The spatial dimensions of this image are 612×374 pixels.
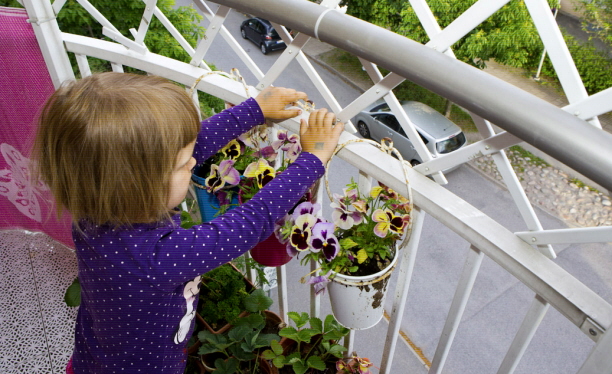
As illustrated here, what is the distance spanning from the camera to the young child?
0.77 meters

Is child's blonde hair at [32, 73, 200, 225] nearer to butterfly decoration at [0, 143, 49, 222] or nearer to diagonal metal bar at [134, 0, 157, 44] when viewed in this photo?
diagonal metal bar at [134, 0, 157, 44]

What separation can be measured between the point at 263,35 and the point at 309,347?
9050 mm

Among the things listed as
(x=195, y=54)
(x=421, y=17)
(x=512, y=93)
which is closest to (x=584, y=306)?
(x=512, y=93)

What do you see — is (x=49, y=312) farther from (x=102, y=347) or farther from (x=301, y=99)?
(x=301, y=99)

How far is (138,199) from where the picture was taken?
821 mm

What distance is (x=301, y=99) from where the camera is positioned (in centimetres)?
111

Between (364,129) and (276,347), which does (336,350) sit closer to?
(276,347)

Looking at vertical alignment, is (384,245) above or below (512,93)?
below

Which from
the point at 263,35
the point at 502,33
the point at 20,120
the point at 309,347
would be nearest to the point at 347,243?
the point at 309,347

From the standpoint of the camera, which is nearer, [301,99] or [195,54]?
[301,99]

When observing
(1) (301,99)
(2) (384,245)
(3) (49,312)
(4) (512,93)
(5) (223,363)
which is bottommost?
(3) (49,312)

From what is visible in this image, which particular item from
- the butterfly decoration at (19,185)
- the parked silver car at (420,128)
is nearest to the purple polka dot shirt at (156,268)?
the butterfly decoration at (19,185)

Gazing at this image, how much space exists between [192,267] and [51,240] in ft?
4.83

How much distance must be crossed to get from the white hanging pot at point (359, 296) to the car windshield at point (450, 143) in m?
4.81
